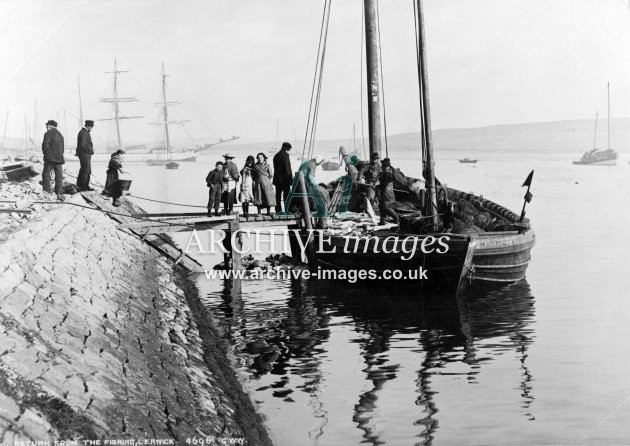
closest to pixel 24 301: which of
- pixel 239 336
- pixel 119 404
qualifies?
pixel 119 404

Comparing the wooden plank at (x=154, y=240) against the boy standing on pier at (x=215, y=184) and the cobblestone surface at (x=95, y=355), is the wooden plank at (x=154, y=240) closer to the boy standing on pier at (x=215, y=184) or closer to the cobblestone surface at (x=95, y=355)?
the boy standing on pier at (x=215, y=184)

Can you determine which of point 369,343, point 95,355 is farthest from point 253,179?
point 95,355

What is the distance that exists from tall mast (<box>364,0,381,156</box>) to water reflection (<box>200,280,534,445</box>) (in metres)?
5.36

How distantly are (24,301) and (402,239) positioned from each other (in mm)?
8732

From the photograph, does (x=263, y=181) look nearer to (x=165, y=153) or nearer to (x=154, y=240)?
(x=154, y=240)

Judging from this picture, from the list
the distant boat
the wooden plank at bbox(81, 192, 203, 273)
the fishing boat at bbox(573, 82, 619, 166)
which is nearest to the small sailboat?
the distant boat

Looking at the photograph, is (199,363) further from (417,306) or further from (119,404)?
(417,306)

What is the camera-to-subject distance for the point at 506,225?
1716 cm

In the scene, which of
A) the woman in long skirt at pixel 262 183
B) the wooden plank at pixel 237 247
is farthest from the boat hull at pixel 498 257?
the woman in long skirt at pixel 262 183

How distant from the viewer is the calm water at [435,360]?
7.93 meters

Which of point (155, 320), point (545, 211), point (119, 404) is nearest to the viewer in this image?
point (119, 404)

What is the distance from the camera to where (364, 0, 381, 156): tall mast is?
67.3 feet

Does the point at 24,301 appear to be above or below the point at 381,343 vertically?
above

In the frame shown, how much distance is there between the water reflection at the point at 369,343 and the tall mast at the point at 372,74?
5.36m
